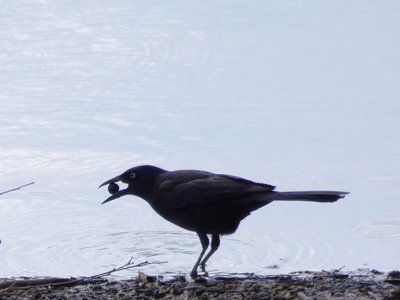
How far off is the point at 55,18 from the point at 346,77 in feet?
12.3

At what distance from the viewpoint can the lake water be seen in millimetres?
8953

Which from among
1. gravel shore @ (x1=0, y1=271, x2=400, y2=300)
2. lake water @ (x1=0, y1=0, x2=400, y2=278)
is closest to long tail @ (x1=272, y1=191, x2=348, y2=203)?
gravel shore @ (x1=0, y1=271, x2=400, y2=300)

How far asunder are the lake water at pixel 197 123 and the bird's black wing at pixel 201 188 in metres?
0.47

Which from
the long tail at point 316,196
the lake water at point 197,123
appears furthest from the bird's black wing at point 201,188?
the lake water at point 197,123

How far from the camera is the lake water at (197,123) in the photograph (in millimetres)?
8953

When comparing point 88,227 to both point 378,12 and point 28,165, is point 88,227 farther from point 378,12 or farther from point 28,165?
point 378,12

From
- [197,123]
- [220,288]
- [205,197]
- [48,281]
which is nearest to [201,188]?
[205,197]

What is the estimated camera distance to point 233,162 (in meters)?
10.2

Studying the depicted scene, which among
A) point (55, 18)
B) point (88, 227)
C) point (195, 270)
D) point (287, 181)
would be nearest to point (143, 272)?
point (195, 270)

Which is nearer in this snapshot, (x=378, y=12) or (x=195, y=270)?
(x=195, y=270)

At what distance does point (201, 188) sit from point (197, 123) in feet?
8.69

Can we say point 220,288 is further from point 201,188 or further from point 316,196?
point 201,188

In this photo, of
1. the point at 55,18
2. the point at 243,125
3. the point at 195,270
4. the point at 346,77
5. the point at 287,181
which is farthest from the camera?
the point at 55,18

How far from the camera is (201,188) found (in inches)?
332
